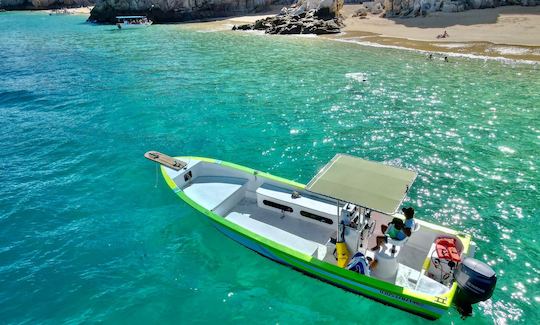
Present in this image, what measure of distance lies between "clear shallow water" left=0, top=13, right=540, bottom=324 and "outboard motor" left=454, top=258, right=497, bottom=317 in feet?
2.23

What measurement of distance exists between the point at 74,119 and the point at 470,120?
2805 centimetres

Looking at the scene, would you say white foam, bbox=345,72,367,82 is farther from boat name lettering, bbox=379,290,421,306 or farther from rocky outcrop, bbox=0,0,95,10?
rocky outcrop, bbox=0,0,95,10

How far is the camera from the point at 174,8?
84.2m

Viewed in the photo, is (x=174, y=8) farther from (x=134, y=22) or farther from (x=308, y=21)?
(x=308, y=21)

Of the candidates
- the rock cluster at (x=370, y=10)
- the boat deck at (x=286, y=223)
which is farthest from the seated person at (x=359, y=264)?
the rock cluster at (x=370, y=10)

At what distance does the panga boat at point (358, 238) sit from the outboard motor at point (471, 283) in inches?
1.0

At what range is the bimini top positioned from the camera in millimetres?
11242

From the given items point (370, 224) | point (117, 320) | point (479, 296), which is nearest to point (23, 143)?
point (117, 320)

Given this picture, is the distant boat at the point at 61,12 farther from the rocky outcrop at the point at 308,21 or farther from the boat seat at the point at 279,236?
the boat seat at the point at 279,236

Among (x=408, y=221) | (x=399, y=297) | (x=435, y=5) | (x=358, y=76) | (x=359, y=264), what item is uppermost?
(x=435, y=5)

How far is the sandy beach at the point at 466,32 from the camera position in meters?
43.2

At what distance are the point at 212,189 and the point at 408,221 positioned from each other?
28.6 ft

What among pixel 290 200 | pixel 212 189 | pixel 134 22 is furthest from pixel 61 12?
pixel 290 200

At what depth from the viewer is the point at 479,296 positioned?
10.2 meters
